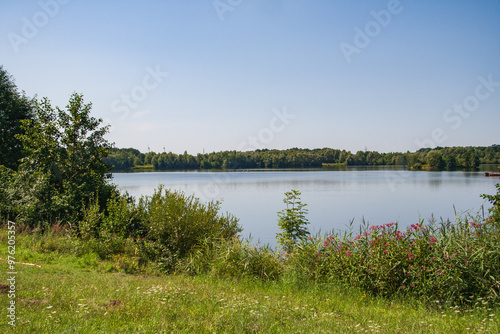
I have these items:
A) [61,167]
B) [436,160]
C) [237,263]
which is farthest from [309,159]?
[237,263]

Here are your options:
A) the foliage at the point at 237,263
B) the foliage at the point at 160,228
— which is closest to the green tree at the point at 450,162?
the foliage at the point at 160,228

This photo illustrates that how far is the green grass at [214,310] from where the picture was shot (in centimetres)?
463

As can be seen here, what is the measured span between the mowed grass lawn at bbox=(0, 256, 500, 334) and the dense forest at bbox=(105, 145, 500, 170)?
90273 millimetres

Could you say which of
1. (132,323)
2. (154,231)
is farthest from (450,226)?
(154,231)

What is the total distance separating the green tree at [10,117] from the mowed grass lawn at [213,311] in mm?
15640

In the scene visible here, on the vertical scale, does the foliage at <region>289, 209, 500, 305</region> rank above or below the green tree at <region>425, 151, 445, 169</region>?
below

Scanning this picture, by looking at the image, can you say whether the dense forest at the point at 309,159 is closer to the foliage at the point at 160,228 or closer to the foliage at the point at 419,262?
the foliage at the point at 160,228

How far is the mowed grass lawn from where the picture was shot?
4.62m

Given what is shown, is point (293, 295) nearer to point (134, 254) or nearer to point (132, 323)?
point (132, 323)

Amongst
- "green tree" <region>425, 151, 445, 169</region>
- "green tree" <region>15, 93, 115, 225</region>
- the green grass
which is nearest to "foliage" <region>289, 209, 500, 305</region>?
the green grass

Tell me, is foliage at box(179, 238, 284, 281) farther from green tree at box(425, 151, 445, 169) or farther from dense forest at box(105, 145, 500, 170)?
green tree at box(425, 151, 445, 169)

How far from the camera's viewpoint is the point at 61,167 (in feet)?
45.7

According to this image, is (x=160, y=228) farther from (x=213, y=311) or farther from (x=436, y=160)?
(x=436, y=160)

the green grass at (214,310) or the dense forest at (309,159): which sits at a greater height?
the dense forest at (309,159)
